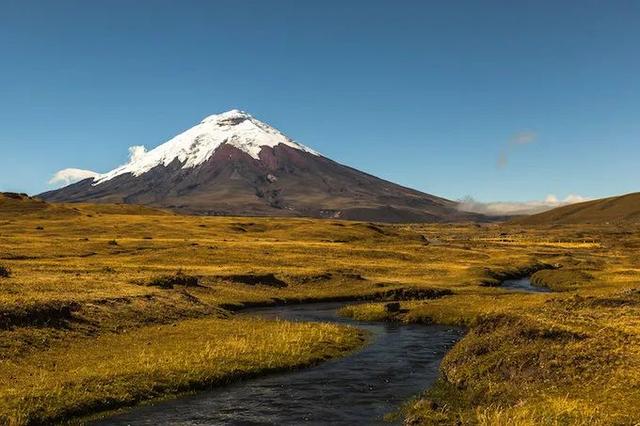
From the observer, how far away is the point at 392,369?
139ft

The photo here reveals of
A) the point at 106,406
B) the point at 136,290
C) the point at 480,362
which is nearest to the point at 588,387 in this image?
the point at 480,362

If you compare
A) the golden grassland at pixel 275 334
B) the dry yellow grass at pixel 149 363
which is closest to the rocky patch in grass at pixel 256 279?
the golden grassland at pixel 275 334

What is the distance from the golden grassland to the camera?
30.2m

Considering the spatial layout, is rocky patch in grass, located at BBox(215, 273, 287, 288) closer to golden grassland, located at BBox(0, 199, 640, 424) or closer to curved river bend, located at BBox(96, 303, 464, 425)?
golden grassland, located at BBox(0, 199, 640, 424)

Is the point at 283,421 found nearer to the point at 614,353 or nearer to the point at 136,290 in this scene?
the point at 614,353

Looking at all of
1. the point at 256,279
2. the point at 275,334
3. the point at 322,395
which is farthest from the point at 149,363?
the point at 256,279

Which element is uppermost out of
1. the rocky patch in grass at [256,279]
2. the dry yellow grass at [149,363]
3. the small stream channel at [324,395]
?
the rocky patch in grass at [256,279]

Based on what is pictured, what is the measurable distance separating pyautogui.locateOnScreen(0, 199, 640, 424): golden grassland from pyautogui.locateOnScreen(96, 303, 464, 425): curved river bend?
5.57 ft

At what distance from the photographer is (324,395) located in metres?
35.7

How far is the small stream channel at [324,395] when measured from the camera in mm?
31328

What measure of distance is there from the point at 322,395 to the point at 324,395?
0.41ft

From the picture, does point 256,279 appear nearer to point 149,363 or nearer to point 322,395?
point 149,363

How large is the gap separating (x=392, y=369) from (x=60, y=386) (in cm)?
2192

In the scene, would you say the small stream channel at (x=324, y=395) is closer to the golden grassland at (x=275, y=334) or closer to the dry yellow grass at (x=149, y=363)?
the dry yellow grass at (x=149, y=363)
